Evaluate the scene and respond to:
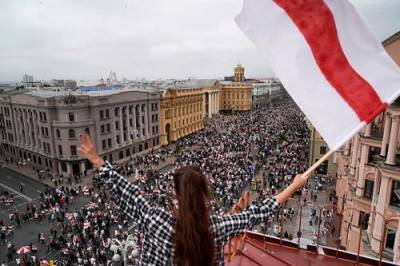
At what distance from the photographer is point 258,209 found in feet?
9.90

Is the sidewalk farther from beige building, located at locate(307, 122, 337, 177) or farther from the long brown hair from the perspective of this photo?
the long brown hair

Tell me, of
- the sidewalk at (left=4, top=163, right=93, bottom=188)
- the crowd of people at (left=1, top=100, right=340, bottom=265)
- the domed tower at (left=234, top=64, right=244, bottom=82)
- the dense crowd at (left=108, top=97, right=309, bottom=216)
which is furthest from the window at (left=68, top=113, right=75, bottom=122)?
the domed tower at (left=234, top=64, right=244, bottom=82)

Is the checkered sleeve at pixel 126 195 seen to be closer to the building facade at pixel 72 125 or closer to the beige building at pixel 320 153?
the building facade at pixel 72 125

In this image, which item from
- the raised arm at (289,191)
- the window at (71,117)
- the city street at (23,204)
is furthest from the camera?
the window at (71,117)

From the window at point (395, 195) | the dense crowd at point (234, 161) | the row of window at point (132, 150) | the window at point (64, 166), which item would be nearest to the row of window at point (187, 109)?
the dense crowd at point (234, 161)

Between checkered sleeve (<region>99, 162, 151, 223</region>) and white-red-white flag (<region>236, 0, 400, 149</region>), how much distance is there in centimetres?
281

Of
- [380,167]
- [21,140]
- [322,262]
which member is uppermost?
[322,262]

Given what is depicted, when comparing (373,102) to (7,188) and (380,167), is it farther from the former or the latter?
(7,188)

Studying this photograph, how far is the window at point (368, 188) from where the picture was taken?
59.8 feet

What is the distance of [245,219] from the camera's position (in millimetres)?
2875

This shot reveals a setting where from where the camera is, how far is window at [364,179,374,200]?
18219 mm

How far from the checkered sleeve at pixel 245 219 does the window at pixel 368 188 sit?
17.9 metres

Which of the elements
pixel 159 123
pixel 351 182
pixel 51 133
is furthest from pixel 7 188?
pixel 351 182

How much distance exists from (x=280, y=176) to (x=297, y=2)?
3210 centimetres
